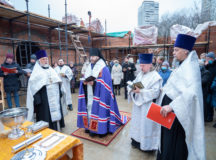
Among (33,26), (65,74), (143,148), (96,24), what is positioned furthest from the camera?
(96,24)

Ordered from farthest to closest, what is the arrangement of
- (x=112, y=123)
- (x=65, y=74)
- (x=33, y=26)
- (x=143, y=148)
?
(x=33, y=26), (x=65, y=74), (x=112, y=123), (x=143, y=148)

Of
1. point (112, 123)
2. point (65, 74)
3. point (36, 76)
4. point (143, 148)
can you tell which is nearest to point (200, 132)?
point (143, 148)

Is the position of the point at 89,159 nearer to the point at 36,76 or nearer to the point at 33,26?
the point at 36,76

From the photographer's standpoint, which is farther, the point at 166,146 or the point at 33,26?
the point at 33,26

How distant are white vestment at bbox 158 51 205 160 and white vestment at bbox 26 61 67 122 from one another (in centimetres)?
256

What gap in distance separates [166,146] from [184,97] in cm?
73

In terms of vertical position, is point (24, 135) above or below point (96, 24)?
below

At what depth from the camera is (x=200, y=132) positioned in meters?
1.58

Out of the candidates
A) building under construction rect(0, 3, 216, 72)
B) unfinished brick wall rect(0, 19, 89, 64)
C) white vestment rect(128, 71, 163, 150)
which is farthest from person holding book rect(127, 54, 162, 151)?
unfinished brick wall rect(0, 19, 89, 64)

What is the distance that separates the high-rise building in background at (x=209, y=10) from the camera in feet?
45.4

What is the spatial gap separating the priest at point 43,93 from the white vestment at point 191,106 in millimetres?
2569

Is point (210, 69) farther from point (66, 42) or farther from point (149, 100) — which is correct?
point (66, 42)

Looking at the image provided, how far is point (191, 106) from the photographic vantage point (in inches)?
61.9

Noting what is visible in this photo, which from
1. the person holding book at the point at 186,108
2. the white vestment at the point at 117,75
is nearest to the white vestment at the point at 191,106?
the person holding book at the point at 186,108
